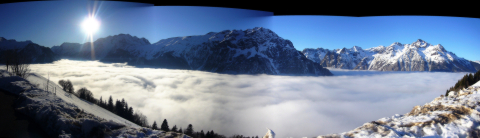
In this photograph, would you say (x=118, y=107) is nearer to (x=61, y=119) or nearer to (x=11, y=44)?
(x=11, y=44)

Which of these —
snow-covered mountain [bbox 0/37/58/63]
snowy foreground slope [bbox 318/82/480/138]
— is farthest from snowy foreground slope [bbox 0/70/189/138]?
snowy foreground slope [bbox 318/82/480/138]

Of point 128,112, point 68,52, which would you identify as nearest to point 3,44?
point 68,52

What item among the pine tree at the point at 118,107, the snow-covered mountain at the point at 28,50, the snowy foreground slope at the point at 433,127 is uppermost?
the snow-covered mountain at the point at 28,50

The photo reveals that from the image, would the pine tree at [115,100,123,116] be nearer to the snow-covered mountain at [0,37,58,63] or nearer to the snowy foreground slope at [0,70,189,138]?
the snow-covered mountain at [0,37,58,63]

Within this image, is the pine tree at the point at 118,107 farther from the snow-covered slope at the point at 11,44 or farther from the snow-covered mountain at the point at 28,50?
the snow-covered slope at the point at 11,44

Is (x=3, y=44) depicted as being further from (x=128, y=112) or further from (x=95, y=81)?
(x=128, y=112)

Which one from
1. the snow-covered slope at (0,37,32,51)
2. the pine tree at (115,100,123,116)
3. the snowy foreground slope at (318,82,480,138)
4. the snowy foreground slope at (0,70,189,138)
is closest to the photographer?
the snowy foreground slope at (318,82,480,138)

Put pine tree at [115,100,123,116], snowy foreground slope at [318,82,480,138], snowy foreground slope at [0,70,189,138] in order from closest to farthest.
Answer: snowy foreground slope at [318,82,480,138] → snowy foreground slope at [0,70,189,138] → pine tree at [115,100,123,116]

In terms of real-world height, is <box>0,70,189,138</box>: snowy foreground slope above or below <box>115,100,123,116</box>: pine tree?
above

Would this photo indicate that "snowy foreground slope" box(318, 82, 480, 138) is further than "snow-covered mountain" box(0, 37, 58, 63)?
No

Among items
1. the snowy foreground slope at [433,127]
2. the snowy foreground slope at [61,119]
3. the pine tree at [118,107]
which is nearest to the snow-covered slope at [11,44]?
the snowy foreground slope at [61,119]

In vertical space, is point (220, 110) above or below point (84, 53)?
below
